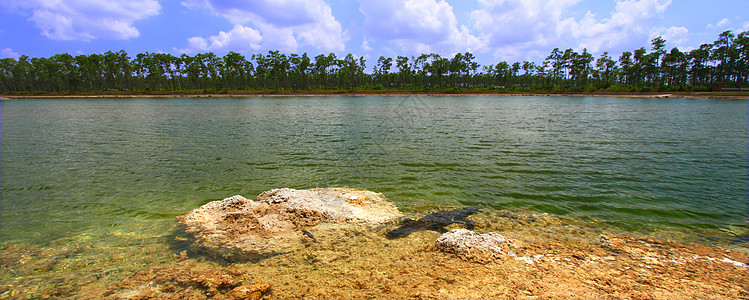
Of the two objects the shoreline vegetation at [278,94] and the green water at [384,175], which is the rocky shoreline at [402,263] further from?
the shoreline vegetation at [278,94]

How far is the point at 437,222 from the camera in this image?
755 centimetres

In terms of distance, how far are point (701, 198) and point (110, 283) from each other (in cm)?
1530

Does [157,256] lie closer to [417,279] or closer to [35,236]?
[35,236]

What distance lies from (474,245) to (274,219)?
462cm

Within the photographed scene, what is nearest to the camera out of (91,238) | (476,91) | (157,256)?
(157,256)

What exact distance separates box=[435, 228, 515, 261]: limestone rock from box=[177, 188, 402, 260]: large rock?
78.8 inches

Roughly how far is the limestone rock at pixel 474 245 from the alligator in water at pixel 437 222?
3.29 feet

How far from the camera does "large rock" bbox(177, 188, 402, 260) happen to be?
620 cm

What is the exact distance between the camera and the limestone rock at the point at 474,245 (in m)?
5.41

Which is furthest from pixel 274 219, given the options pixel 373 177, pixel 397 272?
pixel 373 177

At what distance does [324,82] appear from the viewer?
5984 inches

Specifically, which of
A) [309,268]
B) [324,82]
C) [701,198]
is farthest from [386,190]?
[324,82]

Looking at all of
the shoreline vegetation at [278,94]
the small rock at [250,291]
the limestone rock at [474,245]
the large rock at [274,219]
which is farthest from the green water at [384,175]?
the shoreline vegetation at [278,94]

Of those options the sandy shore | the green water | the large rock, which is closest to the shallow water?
the green water
